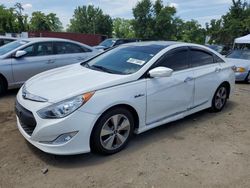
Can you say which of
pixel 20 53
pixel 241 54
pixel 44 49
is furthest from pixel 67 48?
pixel 241 54

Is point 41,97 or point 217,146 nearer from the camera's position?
point 41,97

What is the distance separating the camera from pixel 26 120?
357 centimetres

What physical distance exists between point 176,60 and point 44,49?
4.01 m

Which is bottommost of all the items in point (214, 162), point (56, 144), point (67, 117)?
point (214, 162)

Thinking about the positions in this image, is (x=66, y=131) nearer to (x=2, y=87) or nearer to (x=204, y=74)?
(x=204, y=74)

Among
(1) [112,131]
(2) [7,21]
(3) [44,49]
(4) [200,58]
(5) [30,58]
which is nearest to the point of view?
(1) [112,131]

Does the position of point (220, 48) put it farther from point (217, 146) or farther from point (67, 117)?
point (67, 117)

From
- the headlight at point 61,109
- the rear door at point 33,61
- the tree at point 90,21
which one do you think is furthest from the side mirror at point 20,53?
the tree at point 90,21

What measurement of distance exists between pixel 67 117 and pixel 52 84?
76 cm

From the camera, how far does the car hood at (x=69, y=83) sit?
3578mm

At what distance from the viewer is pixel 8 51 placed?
22.7 ft

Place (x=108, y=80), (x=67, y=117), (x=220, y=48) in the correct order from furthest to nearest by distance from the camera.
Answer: (x=220, y=48)
(x=108, y=80)
(x=67, y=117)

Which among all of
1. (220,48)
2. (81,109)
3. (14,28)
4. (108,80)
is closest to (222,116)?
(108,80)

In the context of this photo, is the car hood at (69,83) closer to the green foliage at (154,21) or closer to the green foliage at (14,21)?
the green foliage at (154,21)
